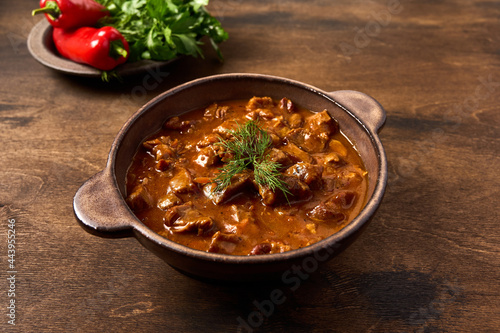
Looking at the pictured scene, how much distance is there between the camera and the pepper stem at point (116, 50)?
13.0 ft

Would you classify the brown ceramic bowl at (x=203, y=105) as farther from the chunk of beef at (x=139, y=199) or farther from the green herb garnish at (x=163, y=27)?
the green herb garnish at (x=163, y=27)

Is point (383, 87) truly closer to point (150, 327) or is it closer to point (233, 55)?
point (233, 55)

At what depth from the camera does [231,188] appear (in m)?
2.65

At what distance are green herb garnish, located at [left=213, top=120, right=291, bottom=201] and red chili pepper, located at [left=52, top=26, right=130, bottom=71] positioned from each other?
157cm

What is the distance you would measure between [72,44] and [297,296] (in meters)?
3.05

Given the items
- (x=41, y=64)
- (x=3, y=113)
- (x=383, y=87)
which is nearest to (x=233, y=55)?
(x=383, y=87)

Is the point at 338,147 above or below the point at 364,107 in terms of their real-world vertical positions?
below

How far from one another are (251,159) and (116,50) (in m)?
1.94

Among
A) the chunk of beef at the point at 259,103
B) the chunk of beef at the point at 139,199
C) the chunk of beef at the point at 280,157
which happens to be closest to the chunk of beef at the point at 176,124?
the chunk of beef at the point at 259,103

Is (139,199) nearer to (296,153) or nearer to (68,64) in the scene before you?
(296,153)

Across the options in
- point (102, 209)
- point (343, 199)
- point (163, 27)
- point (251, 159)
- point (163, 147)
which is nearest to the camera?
point (102, 209)

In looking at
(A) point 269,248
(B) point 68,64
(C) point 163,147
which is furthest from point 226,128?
(B) point 68,64

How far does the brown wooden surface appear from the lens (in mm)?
2549

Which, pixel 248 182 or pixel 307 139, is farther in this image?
pixel 307 139
